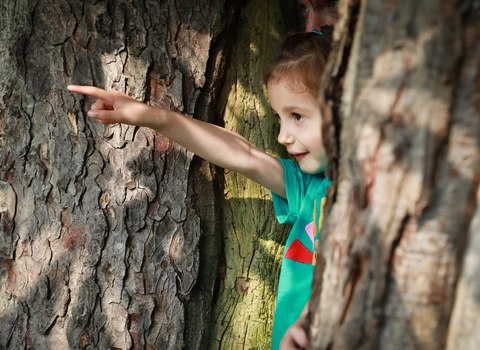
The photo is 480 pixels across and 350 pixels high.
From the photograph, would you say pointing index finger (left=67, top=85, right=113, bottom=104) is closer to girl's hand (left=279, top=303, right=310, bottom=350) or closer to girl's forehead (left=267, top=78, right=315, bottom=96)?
girl's forehead (left=267, top=78, right=315, bottom=96)

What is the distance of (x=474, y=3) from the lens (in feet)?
2.42

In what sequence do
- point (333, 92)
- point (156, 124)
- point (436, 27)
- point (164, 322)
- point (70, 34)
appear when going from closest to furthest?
point (436, 27) < point (333, 92) < point (156, 124) < point (70, 34) < point (164, 322)

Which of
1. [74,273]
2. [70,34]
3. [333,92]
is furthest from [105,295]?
[333,92]

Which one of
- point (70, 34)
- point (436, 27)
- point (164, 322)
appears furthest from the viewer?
point (164, 322)

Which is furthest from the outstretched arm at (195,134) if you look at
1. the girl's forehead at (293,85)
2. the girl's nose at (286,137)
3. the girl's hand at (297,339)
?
the girl's hand at (297,339)

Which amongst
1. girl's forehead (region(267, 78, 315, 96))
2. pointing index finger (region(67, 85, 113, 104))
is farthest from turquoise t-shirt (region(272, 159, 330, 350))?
pointing index finger (region(67, 85, 113, 104))

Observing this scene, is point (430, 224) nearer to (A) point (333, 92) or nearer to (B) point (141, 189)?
(A) point (333, 92)

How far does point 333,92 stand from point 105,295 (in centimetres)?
148

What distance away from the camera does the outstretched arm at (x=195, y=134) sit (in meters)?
1.45

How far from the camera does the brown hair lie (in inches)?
68.9

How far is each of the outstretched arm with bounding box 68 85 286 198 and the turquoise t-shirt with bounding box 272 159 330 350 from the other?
0.30ft

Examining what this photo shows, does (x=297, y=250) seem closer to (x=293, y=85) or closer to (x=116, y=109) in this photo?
(x=293, y=85)

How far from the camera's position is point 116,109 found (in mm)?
1456

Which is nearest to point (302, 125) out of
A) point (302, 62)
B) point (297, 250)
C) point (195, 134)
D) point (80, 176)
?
point (302, 62)
